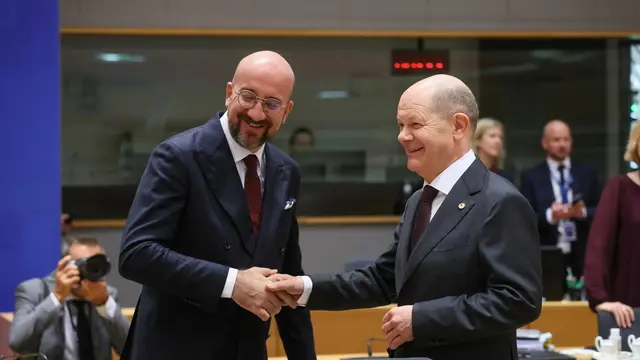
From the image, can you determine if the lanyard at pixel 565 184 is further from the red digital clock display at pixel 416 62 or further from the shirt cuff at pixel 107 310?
the shirt cuff at pixel 107 310

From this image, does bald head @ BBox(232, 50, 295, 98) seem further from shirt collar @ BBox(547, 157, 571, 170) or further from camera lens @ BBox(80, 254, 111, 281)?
shirt collar @ BBox(547, 157, 571, 170)

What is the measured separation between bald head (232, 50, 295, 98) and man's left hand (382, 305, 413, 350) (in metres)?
0.71

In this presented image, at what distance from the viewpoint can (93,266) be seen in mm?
4473

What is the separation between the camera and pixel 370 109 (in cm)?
870

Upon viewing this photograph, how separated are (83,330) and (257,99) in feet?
7.89

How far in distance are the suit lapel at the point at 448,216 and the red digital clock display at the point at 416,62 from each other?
614cm

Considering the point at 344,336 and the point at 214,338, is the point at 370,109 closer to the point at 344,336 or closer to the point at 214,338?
the point at 344,336

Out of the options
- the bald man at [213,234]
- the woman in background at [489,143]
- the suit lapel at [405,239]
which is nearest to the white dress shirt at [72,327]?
the bald man at [213,234]

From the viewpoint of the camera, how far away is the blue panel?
17.6 ft

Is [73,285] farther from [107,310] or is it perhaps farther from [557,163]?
[557,163]

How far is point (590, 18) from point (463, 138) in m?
6.80

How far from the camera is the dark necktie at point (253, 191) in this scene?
276 cm

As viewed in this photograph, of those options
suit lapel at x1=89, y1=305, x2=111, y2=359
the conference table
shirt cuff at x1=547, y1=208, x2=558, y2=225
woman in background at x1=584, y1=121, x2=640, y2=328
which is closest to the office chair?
woman in background at x1=584, y1=121, x2=640, y2=328

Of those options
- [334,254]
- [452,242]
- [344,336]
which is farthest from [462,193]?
[334,254]
